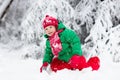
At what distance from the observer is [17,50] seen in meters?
10.0

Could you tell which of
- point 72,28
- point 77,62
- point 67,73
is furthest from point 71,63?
point 72,28

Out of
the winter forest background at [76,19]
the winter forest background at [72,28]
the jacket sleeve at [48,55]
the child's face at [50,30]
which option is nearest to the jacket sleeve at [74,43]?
the child's face at [50,30]

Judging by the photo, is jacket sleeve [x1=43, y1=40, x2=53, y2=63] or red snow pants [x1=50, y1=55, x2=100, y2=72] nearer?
red snow pants [x1=50, y1=55, x2=100, y2=72]

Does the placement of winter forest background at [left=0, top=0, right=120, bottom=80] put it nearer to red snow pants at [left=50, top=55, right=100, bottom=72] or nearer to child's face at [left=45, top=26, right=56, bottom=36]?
red snow pants at [left=50, top=55, right=100, bottom=72]

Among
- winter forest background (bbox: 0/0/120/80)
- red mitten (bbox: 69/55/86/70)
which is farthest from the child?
winter forest background (bbox: 0/0/120/80)

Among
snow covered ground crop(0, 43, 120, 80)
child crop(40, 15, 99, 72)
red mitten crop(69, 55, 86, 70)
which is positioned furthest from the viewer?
child crop(40, 15, 99, 72)

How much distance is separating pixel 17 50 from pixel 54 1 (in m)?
2.32

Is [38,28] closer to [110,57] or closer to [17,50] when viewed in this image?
[17,50]

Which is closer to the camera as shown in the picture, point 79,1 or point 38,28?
point 38,28

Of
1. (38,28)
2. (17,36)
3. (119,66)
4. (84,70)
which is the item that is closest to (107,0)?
(38,28)

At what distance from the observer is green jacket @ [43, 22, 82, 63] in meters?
5.34

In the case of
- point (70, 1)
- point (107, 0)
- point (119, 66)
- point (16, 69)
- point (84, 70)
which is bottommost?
point (84, 70)

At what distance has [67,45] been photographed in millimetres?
5609

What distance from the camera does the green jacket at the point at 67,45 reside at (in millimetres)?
5344
